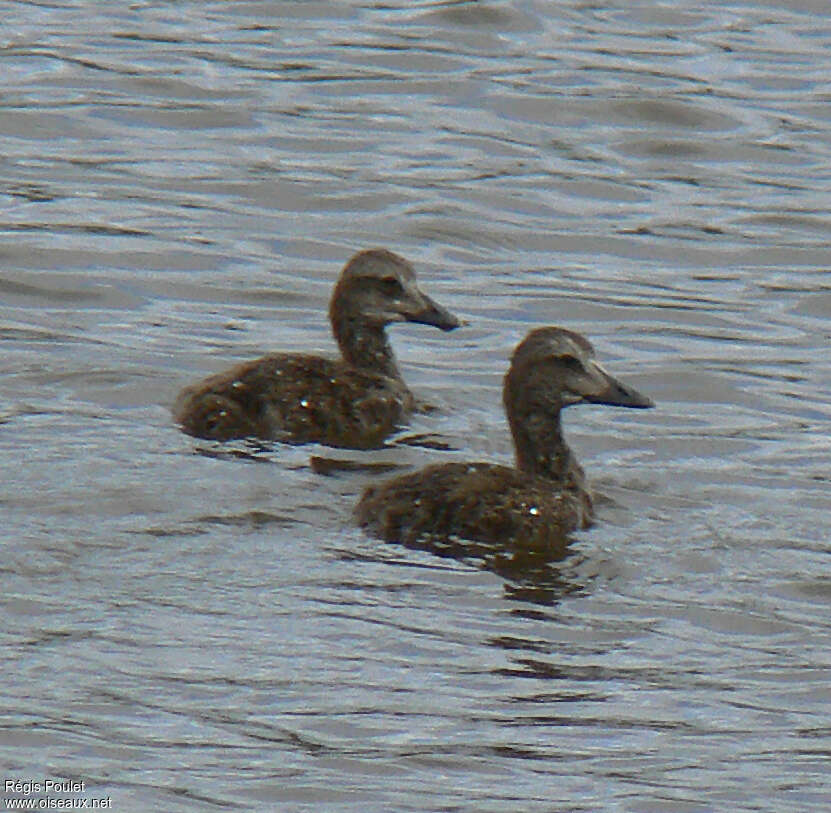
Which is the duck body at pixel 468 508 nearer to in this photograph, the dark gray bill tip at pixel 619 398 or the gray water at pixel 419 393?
the gray water at pixel 419 393

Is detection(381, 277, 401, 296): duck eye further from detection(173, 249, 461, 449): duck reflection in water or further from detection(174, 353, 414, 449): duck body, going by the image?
detection(174, 353, 414, 449): duck body

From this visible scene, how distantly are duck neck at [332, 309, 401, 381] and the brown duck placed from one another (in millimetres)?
1419

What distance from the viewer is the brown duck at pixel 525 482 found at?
31.2 feet

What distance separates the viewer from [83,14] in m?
19.4

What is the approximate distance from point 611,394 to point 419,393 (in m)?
1.77

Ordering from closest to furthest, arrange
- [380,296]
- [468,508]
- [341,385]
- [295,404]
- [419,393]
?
[468,508]
[295,404]
[341,385]
[380,296]
[419,393]

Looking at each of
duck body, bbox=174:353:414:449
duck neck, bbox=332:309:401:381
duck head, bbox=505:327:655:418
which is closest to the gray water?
duck body, bbox=174:353:414:449

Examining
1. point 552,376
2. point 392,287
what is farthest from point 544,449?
point 392,287

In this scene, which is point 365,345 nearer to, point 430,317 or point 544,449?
point 430,317

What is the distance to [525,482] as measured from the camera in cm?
988

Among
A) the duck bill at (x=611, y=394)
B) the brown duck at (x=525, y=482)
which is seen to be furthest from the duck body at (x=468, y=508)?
the duck bill at (x=611, y=394)

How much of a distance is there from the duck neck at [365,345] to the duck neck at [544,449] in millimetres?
1549

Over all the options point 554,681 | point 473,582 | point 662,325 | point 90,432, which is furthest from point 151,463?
point 662,325

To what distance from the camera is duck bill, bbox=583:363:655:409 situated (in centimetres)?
1043
